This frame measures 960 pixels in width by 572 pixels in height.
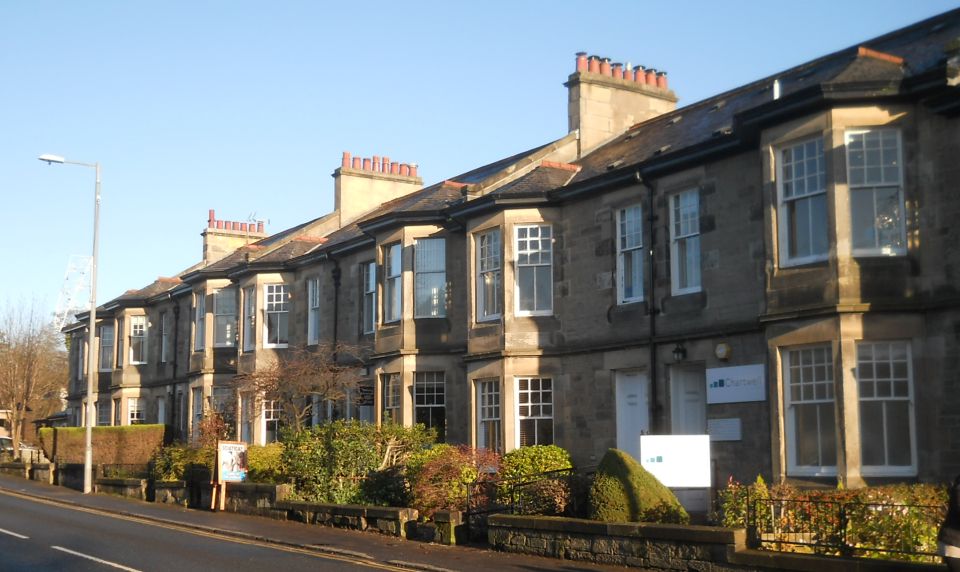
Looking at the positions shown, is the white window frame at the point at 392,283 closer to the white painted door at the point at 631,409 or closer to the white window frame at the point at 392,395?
the white window frame at the point at 392,395

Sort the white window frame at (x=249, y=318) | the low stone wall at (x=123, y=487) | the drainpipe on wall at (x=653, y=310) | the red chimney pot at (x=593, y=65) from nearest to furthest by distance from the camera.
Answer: the drainpipe on wall at (x=653, y=310)
the red chimney pot at (x=593, y=65)
the low stone wall at (x=123, y=487)
the white window frame at (x=249, y=318)

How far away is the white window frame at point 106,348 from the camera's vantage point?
47812 mm

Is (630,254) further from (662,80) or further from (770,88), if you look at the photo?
(662,80)

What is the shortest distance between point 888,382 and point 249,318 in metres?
23.5

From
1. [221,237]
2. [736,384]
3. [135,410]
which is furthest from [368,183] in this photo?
[736,384]

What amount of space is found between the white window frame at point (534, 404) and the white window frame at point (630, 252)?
289 centimetres

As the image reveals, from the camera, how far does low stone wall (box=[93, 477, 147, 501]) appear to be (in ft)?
101

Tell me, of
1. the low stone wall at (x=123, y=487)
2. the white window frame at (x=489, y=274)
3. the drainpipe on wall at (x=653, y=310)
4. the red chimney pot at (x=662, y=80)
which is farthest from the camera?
the low stone wall at (x=123, y=487)

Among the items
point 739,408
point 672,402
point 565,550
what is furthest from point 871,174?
point 565,550

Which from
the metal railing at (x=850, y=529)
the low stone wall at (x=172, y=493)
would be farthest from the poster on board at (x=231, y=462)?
the metal railing at (x=850, y=529)

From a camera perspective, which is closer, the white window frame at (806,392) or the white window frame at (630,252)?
the white window frame at (806,392)

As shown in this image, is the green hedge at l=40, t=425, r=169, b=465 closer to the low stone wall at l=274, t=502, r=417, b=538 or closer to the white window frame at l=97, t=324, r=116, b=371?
the white window frame at l=97, t=324, r=116, b=371

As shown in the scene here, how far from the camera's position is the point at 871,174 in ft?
56.5

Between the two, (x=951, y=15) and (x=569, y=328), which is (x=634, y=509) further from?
(x=951, y=15)
